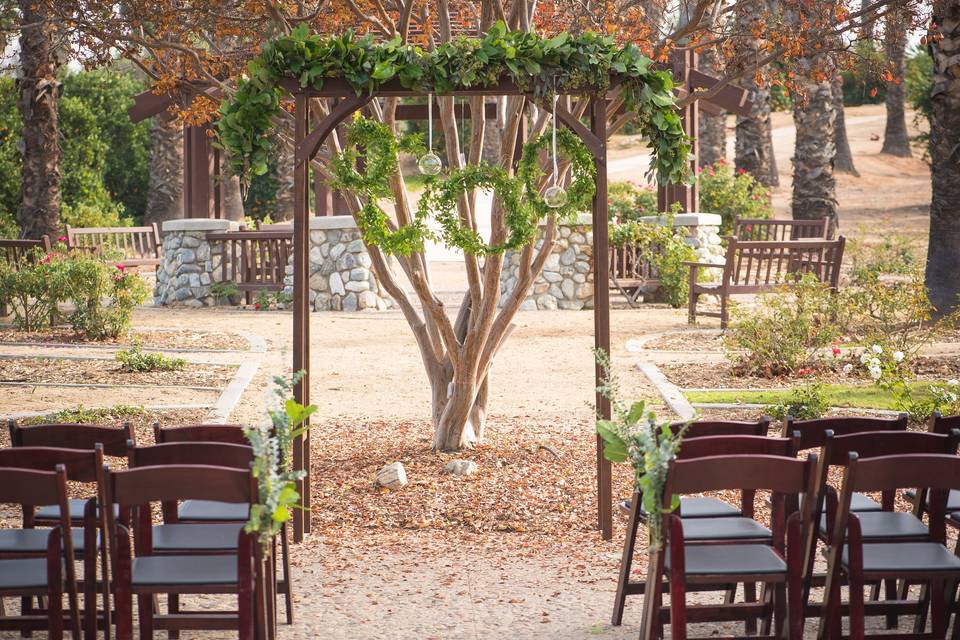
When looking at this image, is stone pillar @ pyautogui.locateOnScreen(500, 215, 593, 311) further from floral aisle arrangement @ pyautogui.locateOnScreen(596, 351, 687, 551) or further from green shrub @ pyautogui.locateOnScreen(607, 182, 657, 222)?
floral aisle arrangement @ pyautogui.locateOnScreen(596, 351, 687, 551)

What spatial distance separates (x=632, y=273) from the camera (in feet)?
50.4

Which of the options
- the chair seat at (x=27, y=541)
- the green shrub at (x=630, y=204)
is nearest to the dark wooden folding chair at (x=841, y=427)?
the chair seat at (x=27, y=541)

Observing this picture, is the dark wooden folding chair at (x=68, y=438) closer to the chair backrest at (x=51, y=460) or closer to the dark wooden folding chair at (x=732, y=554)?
the chair backrest at (x=51, y=460)

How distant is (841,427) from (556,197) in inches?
74.0

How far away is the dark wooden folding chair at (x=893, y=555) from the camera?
365 cm

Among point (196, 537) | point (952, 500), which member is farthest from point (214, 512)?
point (952, 500)

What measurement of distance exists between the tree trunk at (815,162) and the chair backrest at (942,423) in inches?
561

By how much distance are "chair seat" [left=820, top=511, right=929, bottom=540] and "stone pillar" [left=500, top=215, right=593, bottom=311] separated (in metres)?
10.5

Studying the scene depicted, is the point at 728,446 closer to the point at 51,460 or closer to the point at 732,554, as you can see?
the point at 732,554

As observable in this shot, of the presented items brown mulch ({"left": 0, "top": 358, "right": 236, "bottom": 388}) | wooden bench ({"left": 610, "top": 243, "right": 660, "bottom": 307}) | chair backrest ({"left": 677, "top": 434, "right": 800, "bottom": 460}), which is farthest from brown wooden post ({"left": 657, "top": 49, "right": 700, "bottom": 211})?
chair backrest ({"left": 677, "top": 434, "right": 800, "bottom": 460})

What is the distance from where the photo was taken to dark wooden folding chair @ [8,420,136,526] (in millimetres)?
4379

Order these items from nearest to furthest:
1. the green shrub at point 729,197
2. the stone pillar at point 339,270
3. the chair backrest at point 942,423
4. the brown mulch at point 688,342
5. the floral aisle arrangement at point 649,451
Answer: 1. the floral aisle arrangement at point 649,451
2. the chair backrest at point 942,423
3. the brown mulch at point 688,342
4. the stone pillar at point 339,270
5. the green shrub at point 729,197

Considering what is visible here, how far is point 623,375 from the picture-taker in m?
9.84

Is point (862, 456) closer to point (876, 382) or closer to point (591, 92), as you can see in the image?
point (591, 92)
